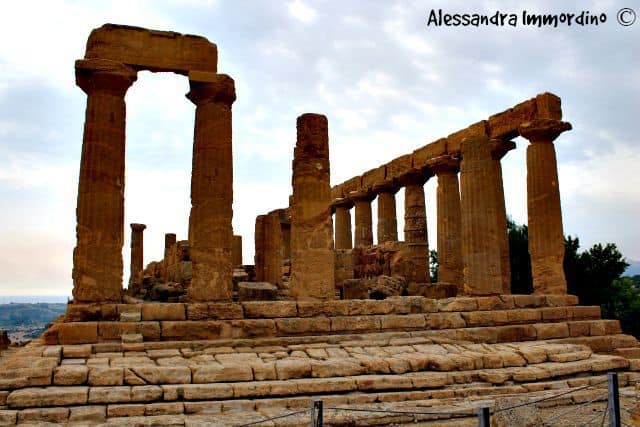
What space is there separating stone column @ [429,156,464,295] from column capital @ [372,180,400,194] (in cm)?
360

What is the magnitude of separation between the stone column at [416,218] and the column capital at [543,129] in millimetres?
6337

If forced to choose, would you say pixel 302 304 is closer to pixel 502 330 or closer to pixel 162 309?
pixel 162 309

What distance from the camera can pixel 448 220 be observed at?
2280 cm

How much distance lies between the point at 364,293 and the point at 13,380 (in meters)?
11.5

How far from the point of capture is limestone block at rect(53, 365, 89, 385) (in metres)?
9.09

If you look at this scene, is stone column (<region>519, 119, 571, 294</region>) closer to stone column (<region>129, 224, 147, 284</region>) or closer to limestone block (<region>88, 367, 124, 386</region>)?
limestone block (<region>88, 367, 124, 386</region>)

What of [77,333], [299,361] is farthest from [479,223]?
[77,333]

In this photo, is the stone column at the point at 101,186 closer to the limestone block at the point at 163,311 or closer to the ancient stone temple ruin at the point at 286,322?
the ancient stone temple ruin at the point at 286,322

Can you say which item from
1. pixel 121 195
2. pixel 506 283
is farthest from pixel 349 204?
A: pixel 121 195

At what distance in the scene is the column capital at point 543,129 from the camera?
1831 centimetres

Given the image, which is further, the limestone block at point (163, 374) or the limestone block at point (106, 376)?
the limestone block at point (163, 374)

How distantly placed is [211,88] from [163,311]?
5222 millimetres

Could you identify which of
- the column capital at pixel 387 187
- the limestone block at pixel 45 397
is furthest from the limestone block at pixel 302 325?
the column capital at pixel 387 187

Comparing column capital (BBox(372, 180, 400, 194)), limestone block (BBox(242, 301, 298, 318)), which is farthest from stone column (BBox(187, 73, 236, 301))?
column capital (BBox(372, 180, 400, 194))
